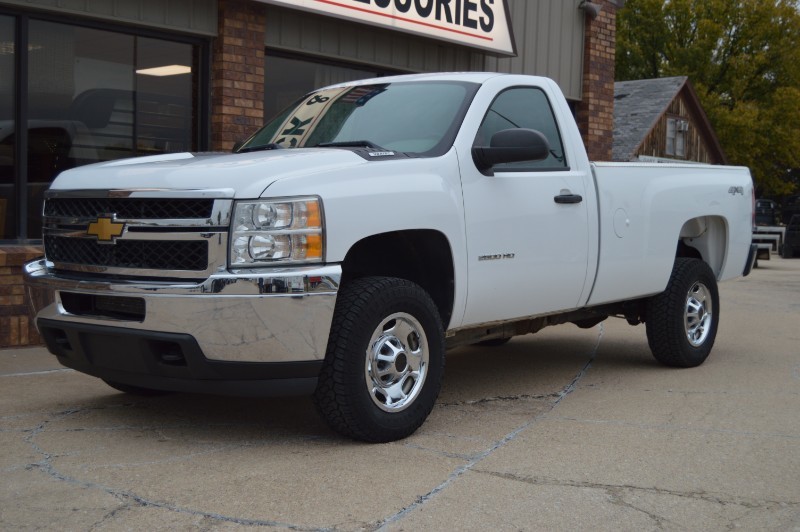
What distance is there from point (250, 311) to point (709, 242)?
4.79 meters

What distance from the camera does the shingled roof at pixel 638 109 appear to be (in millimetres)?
34425

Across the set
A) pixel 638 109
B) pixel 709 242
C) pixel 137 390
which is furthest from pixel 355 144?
pixel 638 109

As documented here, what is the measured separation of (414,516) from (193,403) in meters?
2.46

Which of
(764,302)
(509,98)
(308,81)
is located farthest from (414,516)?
(764,302)

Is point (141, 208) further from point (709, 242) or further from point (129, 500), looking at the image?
point (709, 242)

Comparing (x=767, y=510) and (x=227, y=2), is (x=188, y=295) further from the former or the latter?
(x=227, y=2)

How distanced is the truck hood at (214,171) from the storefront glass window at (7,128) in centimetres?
324

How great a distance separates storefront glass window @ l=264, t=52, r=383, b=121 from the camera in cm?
1043

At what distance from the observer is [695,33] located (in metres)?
52.1

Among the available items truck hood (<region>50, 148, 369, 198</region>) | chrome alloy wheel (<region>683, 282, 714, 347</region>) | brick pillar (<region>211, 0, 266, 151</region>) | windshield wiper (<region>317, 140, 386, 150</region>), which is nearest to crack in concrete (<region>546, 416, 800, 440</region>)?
windshield wiper (<region>317, 140, 386, 150</region>)

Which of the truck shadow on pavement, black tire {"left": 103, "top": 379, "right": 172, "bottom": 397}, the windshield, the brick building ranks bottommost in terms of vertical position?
the truck shadow on pavement

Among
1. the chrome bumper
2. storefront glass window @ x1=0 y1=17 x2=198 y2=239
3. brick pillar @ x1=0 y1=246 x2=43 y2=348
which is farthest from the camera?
storefront glass window @ x1=0 y1=17 x2=198 y2=239

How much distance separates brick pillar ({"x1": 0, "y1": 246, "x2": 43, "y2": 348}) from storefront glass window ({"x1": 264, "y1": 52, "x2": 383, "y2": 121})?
3.17 m

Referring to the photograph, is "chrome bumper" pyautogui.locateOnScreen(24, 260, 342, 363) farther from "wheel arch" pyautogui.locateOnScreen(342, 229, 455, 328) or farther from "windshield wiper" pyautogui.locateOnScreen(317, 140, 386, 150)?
"windshield wiper" pyautogui.locateOnScreen(317, 140, 386, 150)
